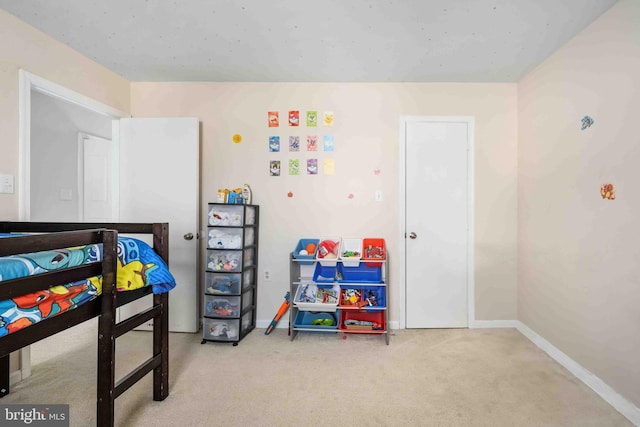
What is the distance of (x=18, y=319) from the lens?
1052 millimetres

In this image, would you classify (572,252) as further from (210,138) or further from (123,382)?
(210,138)

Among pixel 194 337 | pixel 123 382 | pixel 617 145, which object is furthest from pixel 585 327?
pixel 194 337

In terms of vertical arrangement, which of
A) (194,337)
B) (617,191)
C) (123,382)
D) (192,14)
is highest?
(192,14)

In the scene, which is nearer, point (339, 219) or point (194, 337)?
point (194, 337)

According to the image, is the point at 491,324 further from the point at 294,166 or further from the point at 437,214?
the point at 294,166

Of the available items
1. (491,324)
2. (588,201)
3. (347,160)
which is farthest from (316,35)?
(491,324)

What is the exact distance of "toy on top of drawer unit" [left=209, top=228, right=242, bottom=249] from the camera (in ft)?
8.39

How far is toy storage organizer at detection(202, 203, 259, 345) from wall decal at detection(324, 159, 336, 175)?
34.6 inches

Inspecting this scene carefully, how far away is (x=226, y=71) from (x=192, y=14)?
0.77m

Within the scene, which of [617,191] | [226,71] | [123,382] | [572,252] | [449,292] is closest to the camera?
[123,382]

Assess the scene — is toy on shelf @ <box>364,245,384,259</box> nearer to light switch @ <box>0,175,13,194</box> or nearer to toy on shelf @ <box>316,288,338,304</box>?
toy on shelf @ <box>316,288,338,304</box>

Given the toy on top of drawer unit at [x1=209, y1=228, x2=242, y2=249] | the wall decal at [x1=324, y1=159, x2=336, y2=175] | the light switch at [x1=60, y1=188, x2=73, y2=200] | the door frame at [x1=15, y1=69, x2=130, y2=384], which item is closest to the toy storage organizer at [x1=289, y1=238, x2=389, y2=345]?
the toy on top of drawer unit at [x1=209, y1=228, x2=242, y2=249]

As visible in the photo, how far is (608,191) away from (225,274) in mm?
2806

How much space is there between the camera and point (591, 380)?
195cm
